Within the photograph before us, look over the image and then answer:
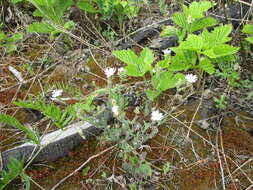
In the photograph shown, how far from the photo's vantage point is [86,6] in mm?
2172

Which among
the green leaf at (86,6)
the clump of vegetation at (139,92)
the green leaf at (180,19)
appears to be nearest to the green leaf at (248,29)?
the clump of vegetation at (139,92)

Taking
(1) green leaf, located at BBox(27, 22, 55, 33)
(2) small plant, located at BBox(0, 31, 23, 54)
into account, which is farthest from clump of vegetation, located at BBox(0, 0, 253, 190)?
(2) small plant, located at BBox(0, 31, 23, 54)

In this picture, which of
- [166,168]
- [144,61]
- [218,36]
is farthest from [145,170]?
[218,36]

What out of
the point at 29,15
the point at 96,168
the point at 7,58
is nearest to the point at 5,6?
the point at 29,15

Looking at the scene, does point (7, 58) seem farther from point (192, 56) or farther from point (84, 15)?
point (192, 56)

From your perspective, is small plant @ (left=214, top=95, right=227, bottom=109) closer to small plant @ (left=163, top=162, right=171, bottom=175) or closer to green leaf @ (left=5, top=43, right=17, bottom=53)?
small plant @ (left=163, top=162, right=171, bottom=175)

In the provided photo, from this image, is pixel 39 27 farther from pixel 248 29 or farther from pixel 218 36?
pixel 248 29

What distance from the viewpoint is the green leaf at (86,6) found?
215 centimetres

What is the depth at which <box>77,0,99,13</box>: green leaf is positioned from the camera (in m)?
2.15

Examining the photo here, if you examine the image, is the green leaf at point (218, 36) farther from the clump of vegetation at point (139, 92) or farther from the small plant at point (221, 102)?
the small plant at point (221, 102)

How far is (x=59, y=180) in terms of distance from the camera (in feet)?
4.87

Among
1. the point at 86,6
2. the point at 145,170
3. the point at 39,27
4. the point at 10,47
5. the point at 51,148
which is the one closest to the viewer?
the point at 145,170

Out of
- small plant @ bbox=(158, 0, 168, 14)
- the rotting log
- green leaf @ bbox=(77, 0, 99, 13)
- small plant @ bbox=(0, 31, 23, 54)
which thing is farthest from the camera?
small plant @ bbox=(158, 0, 168, 14)

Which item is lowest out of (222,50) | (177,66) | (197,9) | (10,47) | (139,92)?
(139,92)
